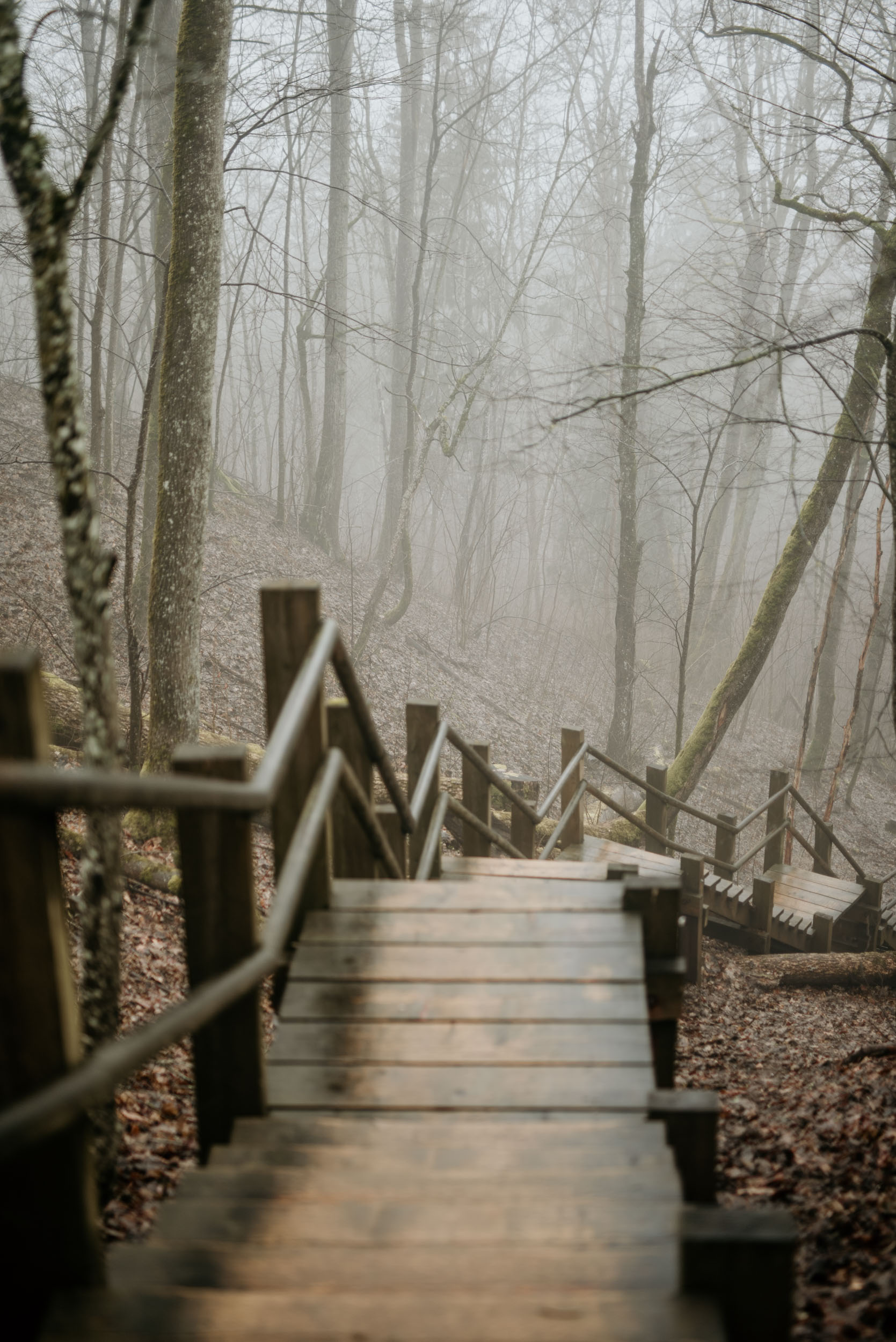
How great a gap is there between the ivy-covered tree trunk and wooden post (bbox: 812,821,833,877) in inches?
394

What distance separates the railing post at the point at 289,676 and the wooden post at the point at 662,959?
1.34m

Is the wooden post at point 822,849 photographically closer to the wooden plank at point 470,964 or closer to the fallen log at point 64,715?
the fallen log at point 64,715

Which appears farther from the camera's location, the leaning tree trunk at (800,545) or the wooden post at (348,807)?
the leaning tree trunk at (800,545)

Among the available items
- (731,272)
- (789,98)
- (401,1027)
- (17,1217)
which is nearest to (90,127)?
(401,1027)

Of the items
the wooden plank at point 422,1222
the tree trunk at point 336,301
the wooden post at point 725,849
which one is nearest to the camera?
the wooden plank at point 422,1222

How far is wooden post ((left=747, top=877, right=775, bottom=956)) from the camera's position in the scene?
915 centimetres

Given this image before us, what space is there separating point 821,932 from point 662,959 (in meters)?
6.55

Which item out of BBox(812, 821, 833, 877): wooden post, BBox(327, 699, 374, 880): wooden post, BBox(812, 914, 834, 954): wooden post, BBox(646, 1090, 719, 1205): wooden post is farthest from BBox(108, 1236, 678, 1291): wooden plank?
BBox(812, 821, 833, 877): wooden post

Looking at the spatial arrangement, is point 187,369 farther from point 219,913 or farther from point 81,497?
point 219,913

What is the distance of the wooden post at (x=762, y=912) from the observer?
915 centimetres

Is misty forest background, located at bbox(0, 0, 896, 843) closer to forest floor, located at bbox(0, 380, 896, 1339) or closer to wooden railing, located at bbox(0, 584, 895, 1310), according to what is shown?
forest floor, located at bbox(0, 380, 896, 1339)

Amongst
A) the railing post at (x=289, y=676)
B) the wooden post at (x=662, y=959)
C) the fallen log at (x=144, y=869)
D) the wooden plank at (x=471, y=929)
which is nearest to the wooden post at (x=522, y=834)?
the fallen log at (x=144, y=869)

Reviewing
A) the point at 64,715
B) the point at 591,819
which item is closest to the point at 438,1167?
the point at 64,715

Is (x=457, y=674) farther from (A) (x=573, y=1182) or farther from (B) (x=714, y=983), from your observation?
(A) (x=573, y=1182)
